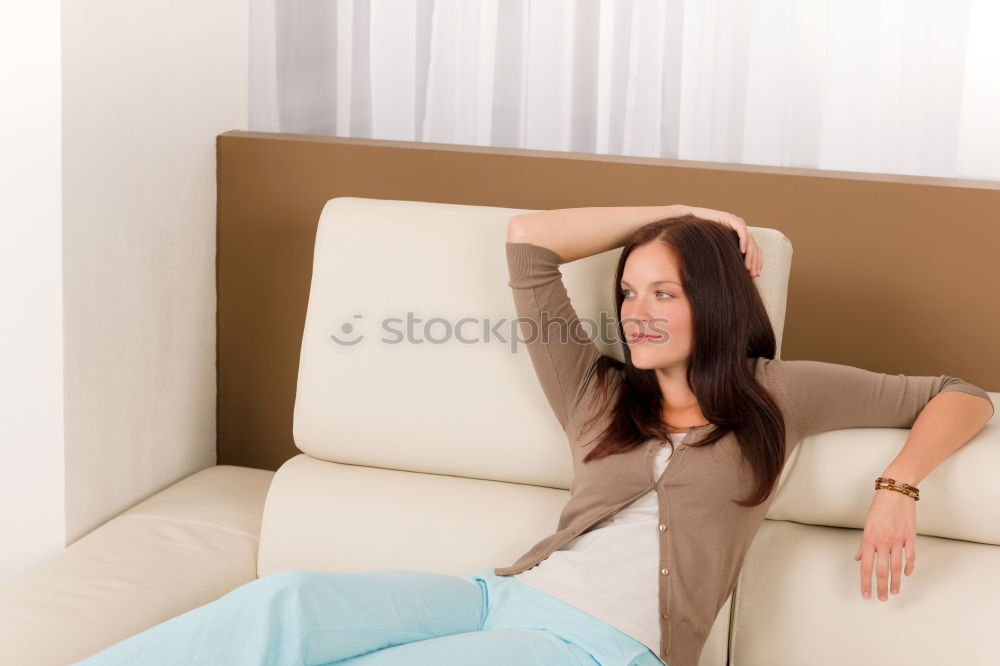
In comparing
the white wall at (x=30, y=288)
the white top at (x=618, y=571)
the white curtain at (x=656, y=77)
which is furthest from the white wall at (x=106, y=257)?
the white top at (x=618, y=571)

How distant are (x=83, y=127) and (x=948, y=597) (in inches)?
64.1

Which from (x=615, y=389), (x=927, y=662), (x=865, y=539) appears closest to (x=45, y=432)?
(x=615, y=389)

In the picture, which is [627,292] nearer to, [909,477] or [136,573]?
[909,477]

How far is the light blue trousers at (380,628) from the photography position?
4.27 feet

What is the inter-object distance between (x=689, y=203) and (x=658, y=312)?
0.54m

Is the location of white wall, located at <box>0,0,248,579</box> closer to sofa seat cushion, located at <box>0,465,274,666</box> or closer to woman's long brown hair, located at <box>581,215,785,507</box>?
sofa seat cushion, located at <box>0,465,274,666</box>

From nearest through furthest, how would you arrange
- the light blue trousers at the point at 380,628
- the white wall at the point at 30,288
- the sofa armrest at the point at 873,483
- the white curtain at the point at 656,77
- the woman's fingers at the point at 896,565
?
the light blue trousers at the point at 380,628, the woman's fingers at the point at 896,565, the sofa armrest at the point at 873,483, the white wall at the point at 30,288, the white curtain at the point at 656,77

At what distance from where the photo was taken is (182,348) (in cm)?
222

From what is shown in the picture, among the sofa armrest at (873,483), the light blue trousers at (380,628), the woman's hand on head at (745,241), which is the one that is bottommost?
the light blue trousers at (380,628)

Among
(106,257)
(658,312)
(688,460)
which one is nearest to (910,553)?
(688,460)

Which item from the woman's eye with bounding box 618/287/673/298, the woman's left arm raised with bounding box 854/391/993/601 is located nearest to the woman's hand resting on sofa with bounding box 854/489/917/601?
the woman's left arm raised with bounding box 854/391/993/601

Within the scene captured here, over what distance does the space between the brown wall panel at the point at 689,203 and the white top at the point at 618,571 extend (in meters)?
0.62

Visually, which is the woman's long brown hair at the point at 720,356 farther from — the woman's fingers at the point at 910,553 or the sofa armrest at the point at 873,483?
the woman's fingers at the point at 910,553

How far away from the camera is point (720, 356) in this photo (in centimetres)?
158
